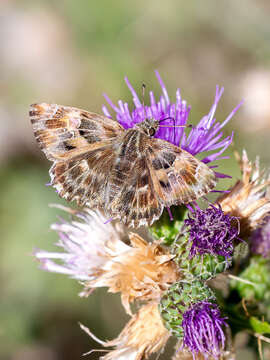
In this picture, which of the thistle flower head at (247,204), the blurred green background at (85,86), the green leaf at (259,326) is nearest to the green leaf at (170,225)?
the thistle flower head at (247,204)

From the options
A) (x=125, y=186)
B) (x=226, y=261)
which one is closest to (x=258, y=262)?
(x=226, y=261)

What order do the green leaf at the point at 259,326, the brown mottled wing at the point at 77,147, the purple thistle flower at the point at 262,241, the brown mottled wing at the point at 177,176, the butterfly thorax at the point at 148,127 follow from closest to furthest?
1. the brown mottled wing at the point at 177,176
2. the green leaf at the point at 259,326
3. the brown mottled wing at the point at 77,147
4. the butterfly thorax at the point at 148,127
5. the purple thistle flower at the point at 262,241

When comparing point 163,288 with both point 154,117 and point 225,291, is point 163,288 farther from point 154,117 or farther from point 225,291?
point 154,117

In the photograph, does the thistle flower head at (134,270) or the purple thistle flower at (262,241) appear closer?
the thistle flower head at (134,270)

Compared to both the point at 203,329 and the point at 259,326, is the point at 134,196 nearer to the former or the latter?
the point at 203,329

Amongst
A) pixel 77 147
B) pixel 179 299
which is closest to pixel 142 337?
pixel 179 299

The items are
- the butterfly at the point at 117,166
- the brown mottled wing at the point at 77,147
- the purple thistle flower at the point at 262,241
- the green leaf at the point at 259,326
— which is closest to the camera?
the butterfly at the point at 117,166

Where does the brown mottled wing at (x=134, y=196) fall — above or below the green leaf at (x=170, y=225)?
above

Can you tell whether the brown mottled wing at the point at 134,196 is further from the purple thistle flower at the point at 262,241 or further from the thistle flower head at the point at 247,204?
the purple thistle flower at the point at 262,241
